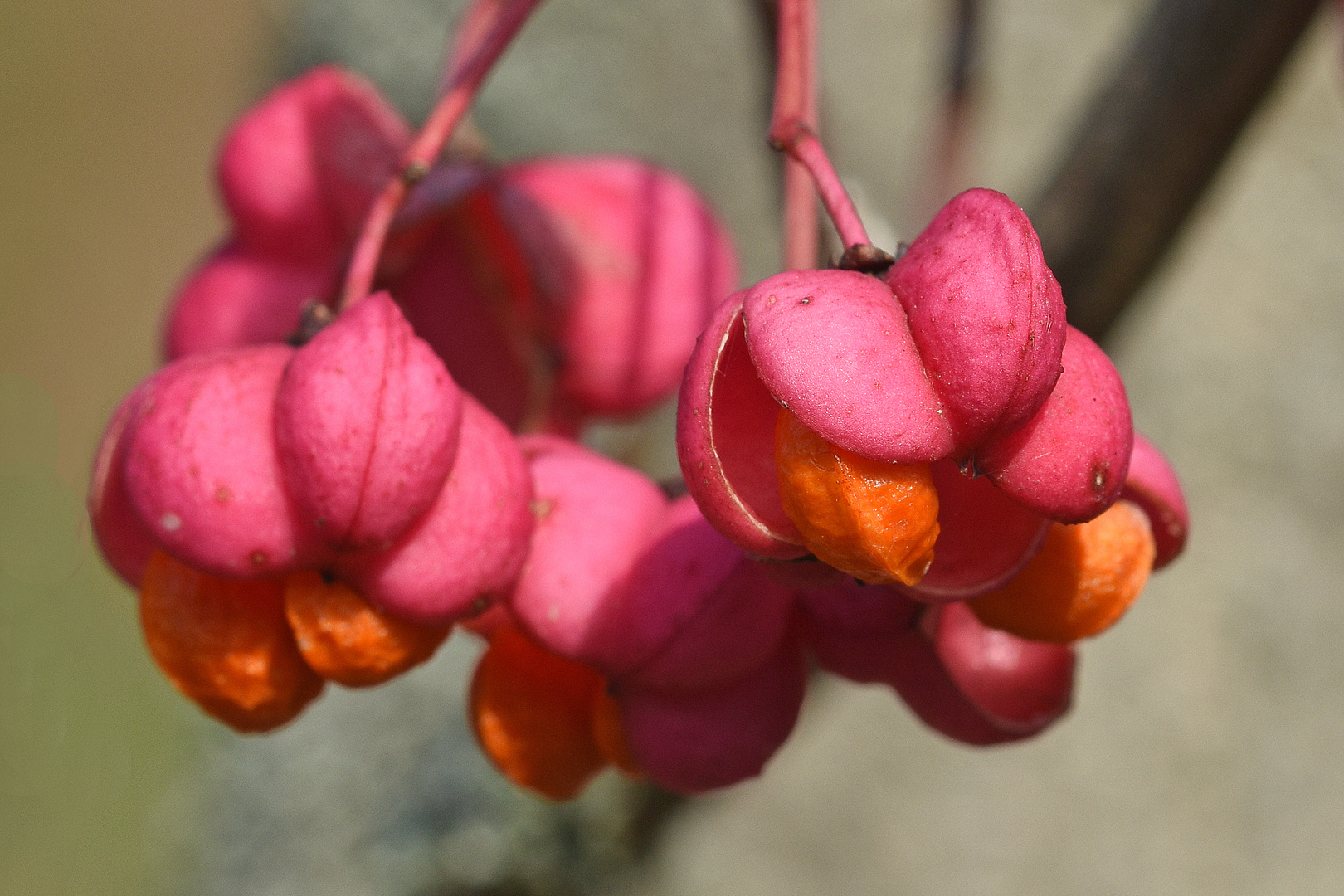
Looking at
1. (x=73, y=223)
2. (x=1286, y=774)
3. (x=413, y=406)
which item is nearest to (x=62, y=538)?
(x=73, y=223)

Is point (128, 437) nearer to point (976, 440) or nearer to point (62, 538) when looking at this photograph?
point (976, 440)

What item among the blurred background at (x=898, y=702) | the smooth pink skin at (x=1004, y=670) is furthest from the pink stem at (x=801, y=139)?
the blurred background at (x=898, y=702)

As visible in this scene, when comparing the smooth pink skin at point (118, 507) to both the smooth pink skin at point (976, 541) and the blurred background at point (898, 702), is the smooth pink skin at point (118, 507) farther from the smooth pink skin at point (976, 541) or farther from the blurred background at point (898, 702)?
the blurred background at point (898, 702)

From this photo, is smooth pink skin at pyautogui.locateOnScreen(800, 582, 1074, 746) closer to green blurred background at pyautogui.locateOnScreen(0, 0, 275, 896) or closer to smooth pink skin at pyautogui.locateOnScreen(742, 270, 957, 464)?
smooth pink skin at pyautogui.locateOnScreen(742, 270, 957, 464)

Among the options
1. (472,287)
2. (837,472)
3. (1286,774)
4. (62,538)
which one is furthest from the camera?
(62,538)

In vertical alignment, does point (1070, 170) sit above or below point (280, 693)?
above

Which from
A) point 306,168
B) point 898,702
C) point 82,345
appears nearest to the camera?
point 306,168

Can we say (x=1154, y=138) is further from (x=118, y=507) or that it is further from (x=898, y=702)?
(x=898, y=702)

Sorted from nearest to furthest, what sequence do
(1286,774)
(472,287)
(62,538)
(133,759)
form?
1. (472,287)
2. (1286,774)
3. (133,759)
4. (62,538)

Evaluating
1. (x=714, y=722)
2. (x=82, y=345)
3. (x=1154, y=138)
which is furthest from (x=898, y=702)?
(x=82, y=345)
